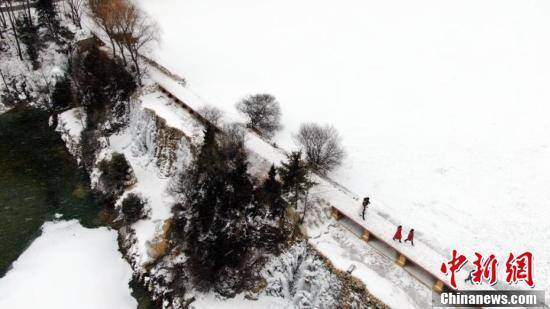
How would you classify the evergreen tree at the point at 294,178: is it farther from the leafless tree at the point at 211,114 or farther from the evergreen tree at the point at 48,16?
the evergreen tree at the point at 48,16

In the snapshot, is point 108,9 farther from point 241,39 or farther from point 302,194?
point 302,194

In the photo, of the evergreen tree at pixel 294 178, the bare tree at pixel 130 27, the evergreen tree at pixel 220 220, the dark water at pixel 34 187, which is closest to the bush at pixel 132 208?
the dark water at pixel 34 187

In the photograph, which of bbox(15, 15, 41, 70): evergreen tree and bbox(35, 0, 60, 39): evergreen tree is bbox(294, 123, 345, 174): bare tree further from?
bbox(35, 0, 60, 39): evergreen tree

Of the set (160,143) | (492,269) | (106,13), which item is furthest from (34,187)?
(492,269)

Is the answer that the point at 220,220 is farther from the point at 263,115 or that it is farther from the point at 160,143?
the point at 160,143

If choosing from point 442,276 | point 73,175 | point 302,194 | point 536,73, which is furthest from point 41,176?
point 536,73

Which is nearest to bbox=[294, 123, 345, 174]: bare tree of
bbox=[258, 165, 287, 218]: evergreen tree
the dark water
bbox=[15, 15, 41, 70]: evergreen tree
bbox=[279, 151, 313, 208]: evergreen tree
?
bbox=[279, 151, 313, 208]: evergreen tree

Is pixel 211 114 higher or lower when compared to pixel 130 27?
lower
